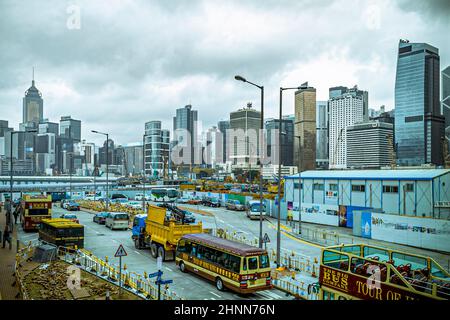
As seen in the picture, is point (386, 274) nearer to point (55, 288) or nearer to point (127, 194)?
point (55, 288)

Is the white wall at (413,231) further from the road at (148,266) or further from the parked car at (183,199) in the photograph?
the parked car at (183,199)

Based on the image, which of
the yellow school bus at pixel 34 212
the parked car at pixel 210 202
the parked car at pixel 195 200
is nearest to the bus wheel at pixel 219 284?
the yellow school bus at pixel 34 212

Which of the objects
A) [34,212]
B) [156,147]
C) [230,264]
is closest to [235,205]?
[34,212]

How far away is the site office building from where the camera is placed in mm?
28406

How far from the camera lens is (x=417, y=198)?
33.8 meters

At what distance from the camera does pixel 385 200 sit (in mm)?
36781

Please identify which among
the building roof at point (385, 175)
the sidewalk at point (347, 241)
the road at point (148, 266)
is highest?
the building roof at point (385, 175)

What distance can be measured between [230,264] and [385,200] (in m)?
26.4

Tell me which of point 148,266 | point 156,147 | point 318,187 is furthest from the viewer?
point 156,147

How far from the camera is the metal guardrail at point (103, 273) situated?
15094 millimetres

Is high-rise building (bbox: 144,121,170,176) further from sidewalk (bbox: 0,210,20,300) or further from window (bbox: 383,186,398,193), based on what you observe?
sidewalk (bbox: 0,210,20,300)

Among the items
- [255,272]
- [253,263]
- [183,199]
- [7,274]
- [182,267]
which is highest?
[253,263]

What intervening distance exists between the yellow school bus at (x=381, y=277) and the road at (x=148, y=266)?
3.01 m

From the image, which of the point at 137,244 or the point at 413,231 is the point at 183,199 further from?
the point at 413,231
